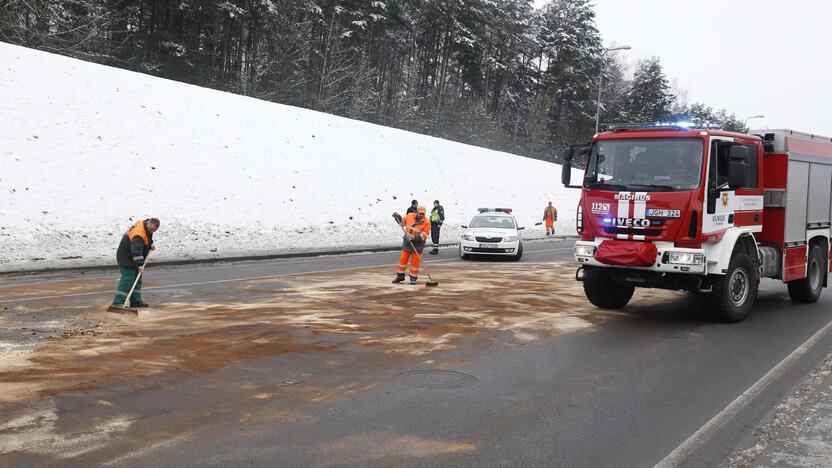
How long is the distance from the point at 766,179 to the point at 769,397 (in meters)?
5.94

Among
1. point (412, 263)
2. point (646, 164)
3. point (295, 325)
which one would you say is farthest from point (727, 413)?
point (412, 263)

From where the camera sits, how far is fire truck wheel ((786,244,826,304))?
1267cm

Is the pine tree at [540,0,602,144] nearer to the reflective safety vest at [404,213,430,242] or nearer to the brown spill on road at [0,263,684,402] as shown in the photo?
the reflective safety vest at [404,213,430,242]

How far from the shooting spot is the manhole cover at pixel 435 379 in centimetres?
665

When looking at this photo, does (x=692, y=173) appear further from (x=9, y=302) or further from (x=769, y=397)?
(x=9, y=302)

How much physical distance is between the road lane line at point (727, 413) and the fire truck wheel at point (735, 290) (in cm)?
150

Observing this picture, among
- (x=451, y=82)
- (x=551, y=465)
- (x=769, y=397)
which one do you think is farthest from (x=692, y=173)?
(x=451, y=82)

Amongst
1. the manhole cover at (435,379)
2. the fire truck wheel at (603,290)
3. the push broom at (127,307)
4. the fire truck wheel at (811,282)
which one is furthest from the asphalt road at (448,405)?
the fire truck wheel at (811,282)

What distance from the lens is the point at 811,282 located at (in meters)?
12.8

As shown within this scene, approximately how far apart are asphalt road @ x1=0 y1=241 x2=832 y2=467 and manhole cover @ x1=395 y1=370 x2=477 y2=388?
0.02 meters

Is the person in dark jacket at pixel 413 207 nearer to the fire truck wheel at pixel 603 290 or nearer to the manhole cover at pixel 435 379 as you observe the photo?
the fire truck wheel at pixel 603 290

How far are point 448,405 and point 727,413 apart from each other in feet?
7.92

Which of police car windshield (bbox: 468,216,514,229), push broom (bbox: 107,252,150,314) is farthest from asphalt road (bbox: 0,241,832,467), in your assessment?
police car windshield (bbox: 468,216,514,229)

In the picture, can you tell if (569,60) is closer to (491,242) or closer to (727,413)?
(491,242)
